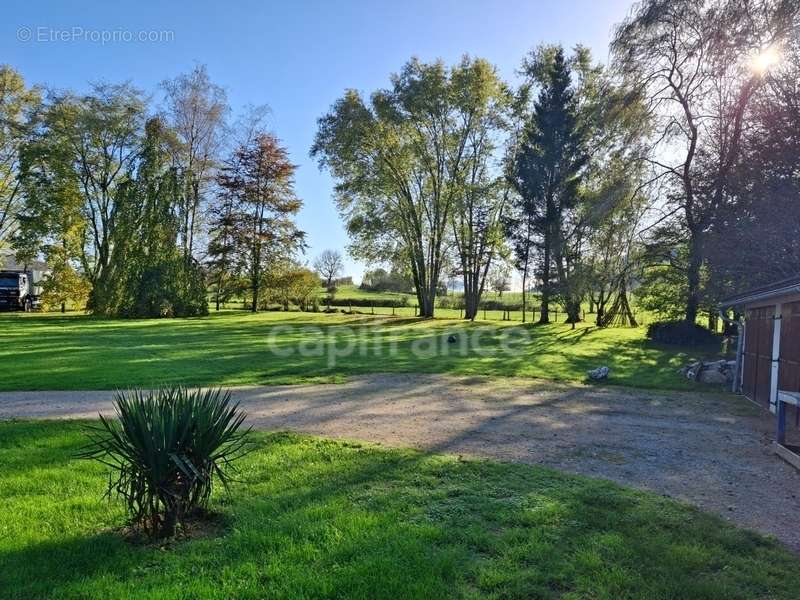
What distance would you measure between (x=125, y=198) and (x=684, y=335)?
1123 inches

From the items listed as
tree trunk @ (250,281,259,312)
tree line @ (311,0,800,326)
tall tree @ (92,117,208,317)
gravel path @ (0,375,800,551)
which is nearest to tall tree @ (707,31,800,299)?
tree line @ (311,0,800,326)

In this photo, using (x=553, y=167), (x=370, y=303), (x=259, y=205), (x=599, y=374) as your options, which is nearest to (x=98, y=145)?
(x=259, y=205)

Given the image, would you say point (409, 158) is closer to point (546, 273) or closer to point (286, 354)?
point (546, 273)

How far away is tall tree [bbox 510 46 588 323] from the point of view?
83.2 ft

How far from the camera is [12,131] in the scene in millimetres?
28219

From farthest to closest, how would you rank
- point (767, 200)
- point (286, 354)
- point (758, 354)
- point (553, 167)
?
point (553, 167) → point (286, 354) → point (767, 200) → point (758, 354)

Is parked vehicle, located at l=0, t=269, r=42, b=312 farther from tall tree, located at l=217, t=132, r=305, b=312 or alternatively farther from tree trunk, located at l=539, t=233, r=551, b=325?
tree trunk, located at l=539, t=233, r=551, b=325

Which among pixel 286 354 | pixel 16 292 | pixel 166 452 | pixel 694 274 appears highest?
pixel 694 274

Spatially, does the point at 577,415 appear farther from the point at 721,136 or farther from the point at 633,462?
the point at 721,136

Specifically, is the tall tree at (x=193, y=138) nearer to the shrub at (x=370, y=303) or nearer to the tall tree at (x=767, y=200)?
the shrub at (x=370, y=303)

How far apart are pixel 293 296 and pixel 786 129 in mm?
28136

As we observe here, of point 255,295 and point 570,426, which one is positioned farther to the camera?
point 255,295

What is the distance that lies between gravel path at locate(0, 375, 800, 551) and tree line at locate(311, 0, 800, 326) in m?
7.97

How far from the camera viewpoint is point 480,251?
3109 cm
